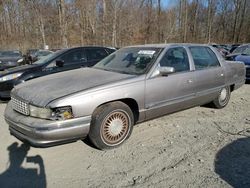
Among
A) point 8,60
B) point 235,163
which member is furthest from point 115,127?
point 8,60

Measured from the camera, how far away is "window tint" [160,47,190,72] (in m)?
4.29

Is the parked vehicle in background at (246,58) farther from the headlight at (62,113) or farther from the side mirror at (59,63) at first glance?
the headlight at (62,113)

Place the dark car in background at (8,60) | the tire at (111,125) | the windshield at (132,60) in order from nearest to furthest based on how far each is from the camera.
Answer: the tire at (111,125) < the windshield at (132,60) < the dark car in background at (8,60)

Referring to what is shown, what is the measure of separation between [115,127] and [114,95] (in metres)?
0.53

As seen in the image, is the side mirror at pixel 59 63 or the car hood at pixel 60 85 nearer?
the car hood at pixel 60 85

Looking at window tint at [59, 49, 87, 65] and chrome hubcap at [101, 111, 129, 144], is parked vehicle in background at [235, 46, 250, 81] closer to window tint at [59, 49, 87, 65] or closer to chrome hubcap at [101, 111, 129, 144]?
window tint at [59, 49, 87, 65]

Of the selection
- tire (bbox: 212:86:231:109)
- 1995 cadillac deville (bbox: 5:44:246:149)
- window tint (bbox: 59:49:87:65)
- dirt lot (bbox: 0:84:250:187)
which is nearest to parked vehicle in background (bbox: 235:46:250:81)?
tire (bbox: 212:86:231:109)

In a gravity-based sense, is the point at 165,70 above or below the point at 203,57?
below

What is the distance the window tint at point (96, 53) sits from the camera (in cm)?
766

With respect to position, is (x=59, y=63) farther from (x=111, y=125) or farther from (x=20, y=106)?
(x=111, y=125)

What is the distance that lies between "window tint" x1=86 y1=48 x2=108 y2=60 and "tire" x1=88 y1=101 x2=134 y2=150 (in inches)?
167

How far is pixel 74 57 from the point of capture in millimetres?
7301

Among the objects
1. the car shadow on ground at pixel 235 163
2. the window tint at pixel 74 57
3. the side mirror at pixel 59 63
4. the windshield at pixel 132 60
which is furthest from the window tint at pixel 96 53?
the car shadow on ground at pixel 235 163

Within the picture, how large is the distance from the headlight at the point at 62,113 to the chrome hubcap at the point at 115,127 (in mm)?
586
